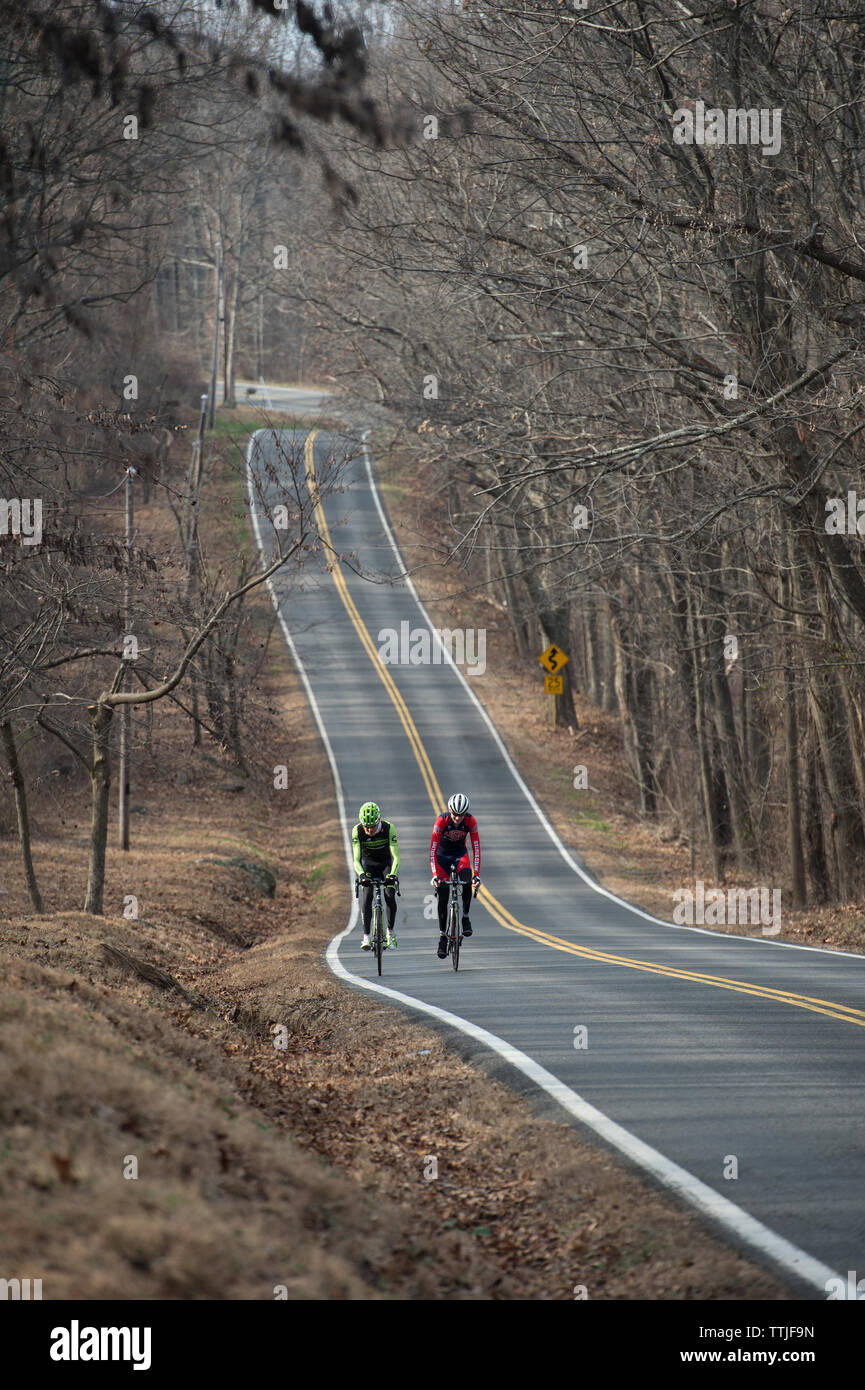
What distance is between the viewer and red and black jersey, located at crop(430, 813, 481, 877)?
15.2 metres

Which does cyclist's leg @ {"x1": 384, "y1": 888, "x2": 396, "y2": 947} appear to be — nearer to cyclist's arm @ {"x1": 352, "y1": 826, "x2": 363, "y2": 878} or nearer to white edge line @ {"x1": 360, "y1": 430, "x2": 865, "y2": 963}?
cyclist's arm @ {"x1": 352, "y1": 826, "x2": 363, "y2": 878}

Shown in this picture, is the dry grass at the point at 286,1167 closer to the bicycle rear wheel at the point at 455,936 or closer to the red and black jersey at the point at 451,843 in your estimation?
the bicycle rear wheel at the point at 455,936

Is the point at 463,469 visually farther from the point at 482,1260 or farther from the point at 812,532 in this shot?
the point at 482,1260

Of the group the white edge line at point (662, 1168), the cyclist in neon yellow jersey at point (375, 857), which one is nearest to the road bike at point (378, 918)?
the cyclist in neon yellow jersey at point (375, 857)

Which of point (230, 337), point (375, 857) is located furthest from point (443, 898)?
point (230, 337)

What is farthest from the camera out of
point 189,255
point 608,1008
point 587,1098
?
point 189,255

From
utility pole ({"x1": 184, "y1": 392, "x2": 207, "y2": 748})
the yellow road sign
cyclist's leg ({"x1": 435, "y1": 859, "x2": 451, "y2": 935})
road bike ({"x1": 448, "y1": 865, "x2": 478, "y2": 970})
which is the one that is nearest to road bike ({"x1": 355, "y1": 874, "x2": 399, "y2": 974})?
cyclist's leg ({"x1": 435, "y1": 859, "x2": 451, "y2": 935})

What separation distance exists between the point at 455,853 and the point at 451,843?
0.14 m

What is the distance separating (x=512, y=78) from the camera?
14328mm

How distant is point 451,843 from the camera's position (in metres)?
15.4

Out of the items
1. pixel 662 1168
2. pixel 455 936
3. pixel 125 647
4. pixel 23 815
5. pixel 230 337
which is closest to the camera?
pixel 662 1168

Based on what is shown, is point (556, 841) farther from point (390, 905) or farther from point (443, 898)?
point (390, 905)

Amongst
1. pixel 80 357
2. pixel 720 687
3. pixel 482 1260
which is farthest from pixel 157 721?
pixel 482 1260

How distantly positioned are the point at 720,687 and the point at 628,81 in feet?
60.7
